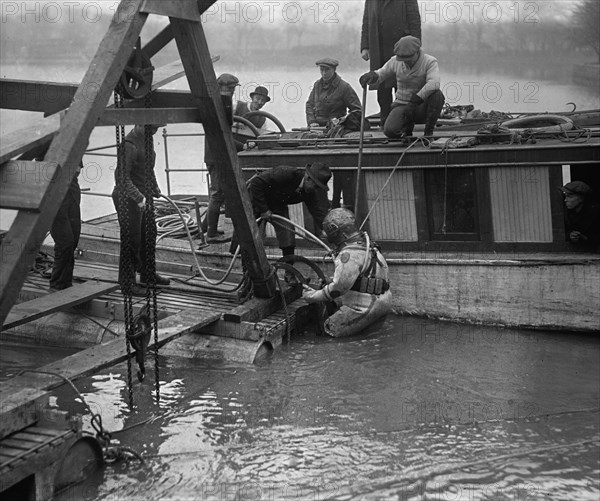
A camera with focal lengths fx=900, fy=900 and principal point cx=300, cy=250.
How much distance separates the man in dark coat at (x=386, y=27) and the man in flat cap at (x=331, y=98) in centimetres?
62

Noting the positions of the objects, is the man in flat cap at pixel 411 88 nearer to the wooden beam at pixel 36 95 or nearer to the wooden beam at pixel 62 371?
the wooden beam at pixel 36 95

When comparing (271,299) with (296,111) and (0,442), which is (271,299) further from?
(296,111)

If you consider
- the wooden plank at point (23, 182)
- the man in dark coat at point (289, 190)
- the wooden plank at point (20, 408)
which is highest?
the wooden plank at point (23, 182)

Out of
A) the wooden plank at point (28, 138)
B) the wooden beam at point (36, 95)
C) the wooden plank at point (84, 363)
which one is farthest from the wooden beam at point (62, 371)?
the wooden beam at point (36, 95)

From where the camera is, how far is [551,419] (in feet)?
25.8

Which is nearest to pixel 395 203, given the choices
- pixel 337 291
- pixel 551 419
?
pixel 337 291

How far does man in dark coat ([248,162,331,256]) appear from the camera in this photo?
33.0ft

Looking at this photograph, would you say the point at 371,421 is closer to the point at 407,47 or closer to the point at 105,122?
the point at 105,122

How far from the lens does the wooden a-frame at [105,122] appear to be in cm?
656

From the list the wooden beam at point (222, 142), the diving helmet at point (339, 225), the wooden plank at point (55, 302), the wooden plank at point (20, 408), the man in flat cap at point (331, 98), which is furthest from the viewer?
the man in flat cap at point (331, 98)

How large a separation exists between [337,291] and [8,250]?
4.02 meters

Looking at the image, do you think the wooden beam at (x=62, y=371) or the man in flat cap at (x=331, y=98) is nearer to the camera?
the wooden beam at (x=62, y=371)

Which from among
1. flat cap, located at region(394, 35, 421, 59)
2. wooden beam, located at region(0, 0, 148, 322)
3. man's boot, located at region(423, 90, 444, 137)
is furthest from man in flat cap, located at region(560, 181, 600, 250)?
wooden beam, located at region(0, 0, 148, 322)

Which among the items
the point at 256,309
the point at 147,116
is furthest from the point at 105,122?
the point at 256,309
